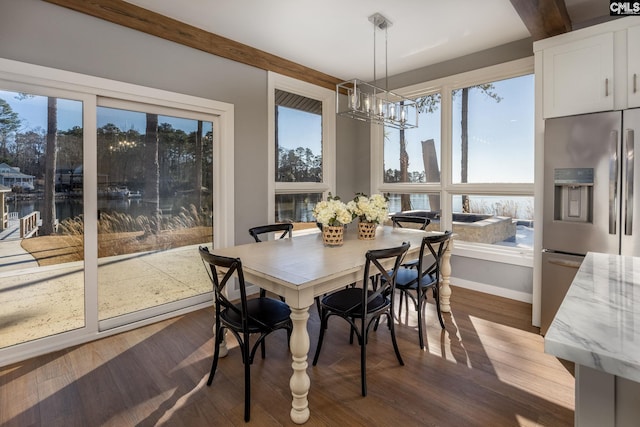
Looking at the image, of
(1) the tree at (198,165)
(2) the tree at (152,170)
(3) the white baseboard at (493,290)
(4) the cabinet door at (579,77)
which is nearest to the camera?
(4) the cabinet door at (579,77)

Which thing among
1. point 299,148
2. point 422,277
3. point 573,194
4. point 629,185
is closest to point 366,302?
point 422,277

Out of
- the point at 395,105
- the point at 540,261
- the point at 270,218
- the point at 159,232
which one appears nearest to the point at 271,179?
the point at 270,218

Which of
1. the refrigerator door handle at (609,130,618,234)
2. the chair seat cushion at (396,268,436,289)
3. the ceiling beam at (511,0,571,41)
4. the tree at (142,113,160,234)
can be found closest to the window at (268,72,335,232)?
the tree at (142,113,160,234)

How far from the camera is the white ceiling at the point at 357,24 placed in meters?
2.85

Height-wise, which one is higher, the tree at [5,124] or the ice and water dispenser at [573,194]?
the tree at [5,124]

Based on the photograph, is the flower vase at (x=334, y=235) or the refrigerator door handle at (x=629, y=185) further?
the flower vase at (x=334, y=235)

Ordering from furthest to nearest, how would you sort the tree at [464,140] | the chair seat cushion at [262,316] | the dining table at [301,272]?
1. the tree at [464,140]
2. the chair seat cushion at [262,316]
3. the dining table at [301,272]

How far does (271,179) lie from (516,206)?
2.78m

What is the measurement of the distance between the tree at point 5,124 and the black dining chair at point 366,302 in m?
2.54

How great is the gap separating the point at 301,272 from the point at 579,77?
2.71 m

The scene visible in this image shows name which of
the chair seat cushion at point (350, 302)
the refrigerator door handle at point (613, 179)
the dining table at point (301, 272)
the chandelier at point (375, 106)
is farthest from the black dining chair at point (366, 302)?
the refrigerator door handle at point (613, 179)

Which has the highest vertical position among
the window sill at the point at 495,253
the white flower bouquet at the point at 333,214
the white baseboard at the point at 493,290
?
the white flower bouquet at the point at 333,214

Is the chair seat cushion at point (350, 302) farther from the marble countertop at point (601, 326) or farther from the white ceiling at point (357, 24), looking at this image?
the white ceiling at point (357, 24)

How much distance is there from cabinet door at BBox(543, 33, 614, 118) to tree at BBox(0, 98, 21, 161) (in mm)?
4185
